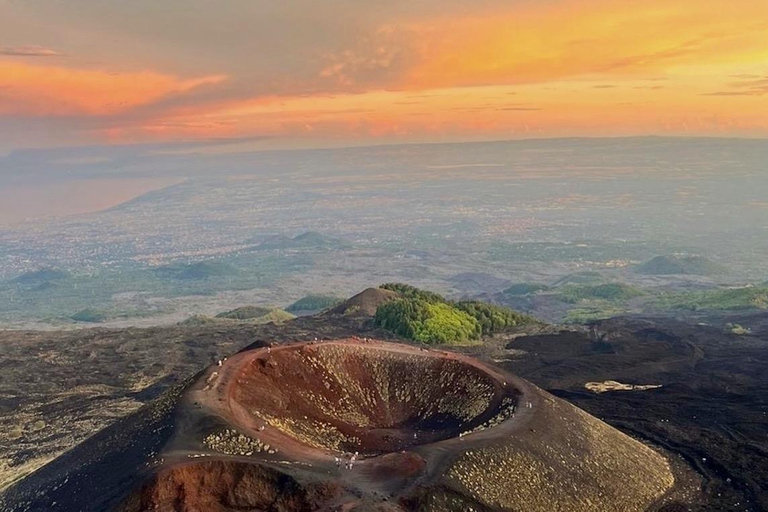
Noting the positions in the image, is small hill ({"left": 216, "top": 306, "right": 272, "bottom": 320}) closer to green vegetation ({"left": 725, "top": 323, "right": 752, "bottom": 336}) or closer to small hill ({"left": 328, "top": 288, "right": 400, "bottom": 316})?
small hill ({"left": 328, "top": 288, "right": 400, "bottom": 316})

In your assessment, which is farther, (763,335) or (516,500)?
(763,335)

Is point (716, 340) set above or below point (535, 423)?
below

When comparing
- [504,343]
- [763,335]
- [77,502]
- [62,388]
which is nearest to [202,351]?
[62,388]

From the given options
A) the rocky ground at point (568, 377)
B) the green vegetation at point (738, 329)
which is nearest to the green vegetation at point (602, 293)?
the rocky ground at point (568, 377)

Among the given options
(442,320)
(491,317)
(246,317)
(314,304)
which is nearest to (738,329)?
(491,317)

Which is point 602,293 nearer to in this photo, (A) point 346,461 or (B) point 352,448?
(B) point 352,448

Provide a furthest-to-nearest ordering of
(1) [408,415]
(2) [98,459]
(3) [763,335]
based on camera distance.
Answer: (3) [763,335], (1) [408,415], (2) [98,459]

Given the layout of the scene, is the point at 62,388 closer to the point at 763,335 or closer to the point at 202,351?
the point at 202,351

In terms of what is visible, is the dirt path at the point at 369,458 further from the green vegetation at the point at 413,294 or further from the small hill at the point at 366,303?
the green vegetation at the point at 413,294
